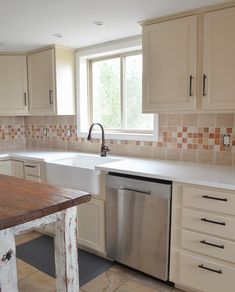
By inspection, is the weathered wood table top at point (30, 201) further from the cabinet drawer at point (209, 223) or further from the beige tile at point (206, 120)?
the beige tile at point (206, 120)

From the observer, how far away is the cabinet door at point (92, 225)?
2.40 meters

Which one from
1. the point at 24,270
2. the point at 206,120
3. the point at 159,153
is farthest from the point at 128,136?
the point at 24,270

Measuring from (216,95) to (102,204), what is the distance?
4.18 feet

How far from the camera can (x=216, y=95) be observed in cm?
202

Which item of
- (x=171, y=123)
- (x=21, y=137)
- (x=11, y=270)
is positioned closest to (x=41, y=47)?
(x=21, y=137)

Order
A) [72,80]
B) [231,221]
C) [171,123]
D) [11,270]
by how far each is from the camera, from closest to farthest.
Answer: [11,270] < [231,221] < [171,123] < [72,80]

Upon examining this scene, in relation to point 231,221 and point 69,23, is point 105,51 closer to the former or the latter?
point 69,23

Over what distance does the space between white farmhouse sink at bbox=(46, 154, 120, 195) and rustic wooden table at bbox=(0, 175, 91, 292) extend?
910 mm

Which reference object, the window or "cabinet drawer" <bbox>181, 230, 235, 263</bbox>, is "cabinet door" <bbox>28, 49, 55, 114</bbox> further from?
"cabinet drawer" <bbox>181, 230, 235, 263</bbox>

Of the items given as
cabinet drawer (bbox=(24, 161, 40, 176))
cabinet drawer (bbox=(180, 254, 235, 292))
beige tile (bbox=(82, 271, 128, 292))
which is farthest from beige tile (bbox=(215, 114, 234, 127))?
cabinet drawer (bbox=(24, 161, 40, 176))

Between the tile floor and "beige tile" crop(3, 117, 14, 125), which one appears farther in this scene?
"beige tile" crop(3, 117, 14, 125)

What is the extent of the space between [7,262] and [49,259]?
5.06 ft

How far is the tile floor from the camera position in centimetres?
208

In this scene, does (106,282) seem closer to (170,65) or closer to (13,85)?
(170,65)
